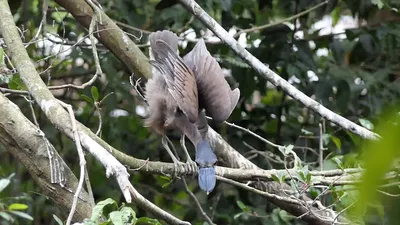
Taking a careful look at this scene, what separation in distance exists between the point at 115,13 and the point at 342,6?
1.48 m

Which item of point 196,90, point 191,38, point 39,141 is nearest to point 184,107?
point 196,90

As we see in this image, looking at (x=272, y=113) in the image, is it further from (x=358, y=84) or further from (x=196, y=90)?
(x=196, y=90)

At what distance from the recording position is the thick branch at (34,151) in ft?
5.82

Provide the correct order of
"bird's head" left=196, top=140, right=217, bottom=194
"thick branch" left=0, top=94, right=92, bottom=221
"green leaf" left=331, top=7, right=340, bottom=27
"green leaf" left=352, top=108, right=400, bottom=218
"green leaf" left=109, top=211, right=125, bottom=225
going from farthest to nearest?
1. "green leaf" left=331, top=7, right=340, bottom=27
2. "bird's head" left=196, top=140, right=217, bottom=194
3. "thick branch" left=0, top=94, right=92, bottom=221
4. "green leaf" left=109, top=211, right=125, bottom=225
5. "green leaf" left=352, top=108, right=400, bottom=218

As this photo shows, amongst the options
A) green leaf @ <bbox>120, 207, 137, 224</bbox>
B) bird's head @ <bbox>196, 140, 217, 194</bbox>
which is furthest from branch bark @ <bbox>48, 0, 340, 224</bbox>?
green leaf @ <bbox>120, 207, 137, 224</bbox>

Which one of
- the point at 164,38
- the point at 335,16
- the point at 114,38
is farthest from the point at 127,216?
the point at 335,16

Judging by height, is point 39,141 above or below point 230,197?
above

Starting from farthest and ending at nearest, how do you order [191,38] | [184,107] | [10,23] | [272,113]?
[272,113] < [191,38] < [184,107] < [10,23]

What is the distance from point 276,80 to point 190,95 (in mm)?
382

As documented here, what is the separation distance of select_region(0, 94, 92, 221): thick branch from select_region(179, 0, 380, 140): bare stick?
990 millimetres

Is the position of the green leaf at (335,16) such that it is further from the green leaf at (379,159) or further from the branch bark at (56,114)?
the green leaf at (379,159)

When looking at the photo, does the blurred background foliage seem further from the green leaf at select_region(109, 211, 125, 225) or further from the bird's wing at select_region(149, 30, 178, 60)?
the green leaf at select_region(109, 211, 125, 225)

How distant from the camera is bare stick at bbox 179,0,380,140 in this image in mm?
2354

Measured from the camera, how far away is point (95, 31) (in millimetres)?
2504
